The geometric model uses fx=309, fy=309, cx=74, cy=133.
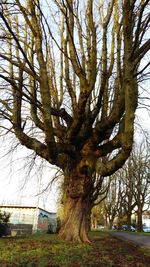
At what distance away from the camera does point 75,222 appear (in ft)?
33.0

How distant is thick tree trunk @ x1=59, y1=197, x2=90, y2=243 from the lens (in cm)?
993

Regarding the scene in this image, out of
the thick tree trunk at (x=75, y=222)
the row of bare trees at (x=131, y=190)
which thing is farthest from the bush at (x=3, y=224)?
the row of bare trees at (x=131, y=190)

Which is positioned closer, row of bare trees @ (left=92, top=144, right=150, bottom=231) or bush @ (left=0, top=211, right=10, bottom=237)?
bush @ (left=0, top=211, right=10, bottom=237)

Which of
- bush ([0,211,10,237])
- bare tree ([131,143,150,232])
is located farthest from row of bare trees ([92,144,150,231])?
bush ([0,211,10,237])

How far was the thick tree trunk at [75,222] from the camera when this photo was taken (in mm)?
9930

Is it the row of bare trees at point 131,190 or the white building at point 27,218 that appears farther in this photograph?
the row of bare trees at point 131,190

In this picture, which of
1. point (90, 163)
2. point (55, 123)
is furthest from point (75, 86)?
point (90, 163)

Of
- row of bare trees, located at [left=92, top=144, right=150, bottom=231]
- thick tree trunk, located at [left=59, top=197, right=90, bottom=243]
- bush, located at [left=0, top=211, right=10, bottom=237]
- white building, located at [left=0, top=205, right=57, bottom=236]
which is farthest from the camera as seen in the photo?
row of bare trees, located at [left=92, top=144, right=150, bottom=231]

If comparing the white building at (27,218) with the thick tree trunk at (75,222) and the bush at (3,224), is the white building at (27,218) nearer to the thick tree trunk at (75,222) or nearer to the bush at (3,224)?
the bush at (3,224)

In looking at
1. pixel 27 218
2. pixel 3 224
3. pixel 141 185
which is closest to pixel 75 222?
pixel 3 224

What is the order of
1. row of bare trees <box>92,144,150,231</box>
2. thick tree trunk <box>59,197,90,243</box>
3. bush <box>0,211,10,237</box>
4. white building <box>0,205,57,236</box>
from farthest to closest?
row of bare trees <box>92,144,150,231</box>
white building <box>0,205,57,236</box>
bush <box>0,211,10,237</box>
thick tree trunk <box>59,197,90,243</box>

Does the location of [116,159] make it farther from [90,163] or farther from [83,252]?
[83,252]

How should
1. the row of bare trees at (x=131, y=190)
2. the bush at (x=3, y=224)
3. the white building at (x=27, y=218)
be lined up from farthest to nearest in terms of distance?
the row of bare trees at (x=131, y=190)
the white building at (x=27, y=218)
the bush at (x=3, y=224)

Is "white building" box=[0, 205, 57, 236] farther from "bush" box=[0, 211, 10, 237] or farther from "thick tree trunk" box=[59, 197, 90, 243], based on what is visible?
"thick tree trunk" box=[59, 197, 90, 243]
